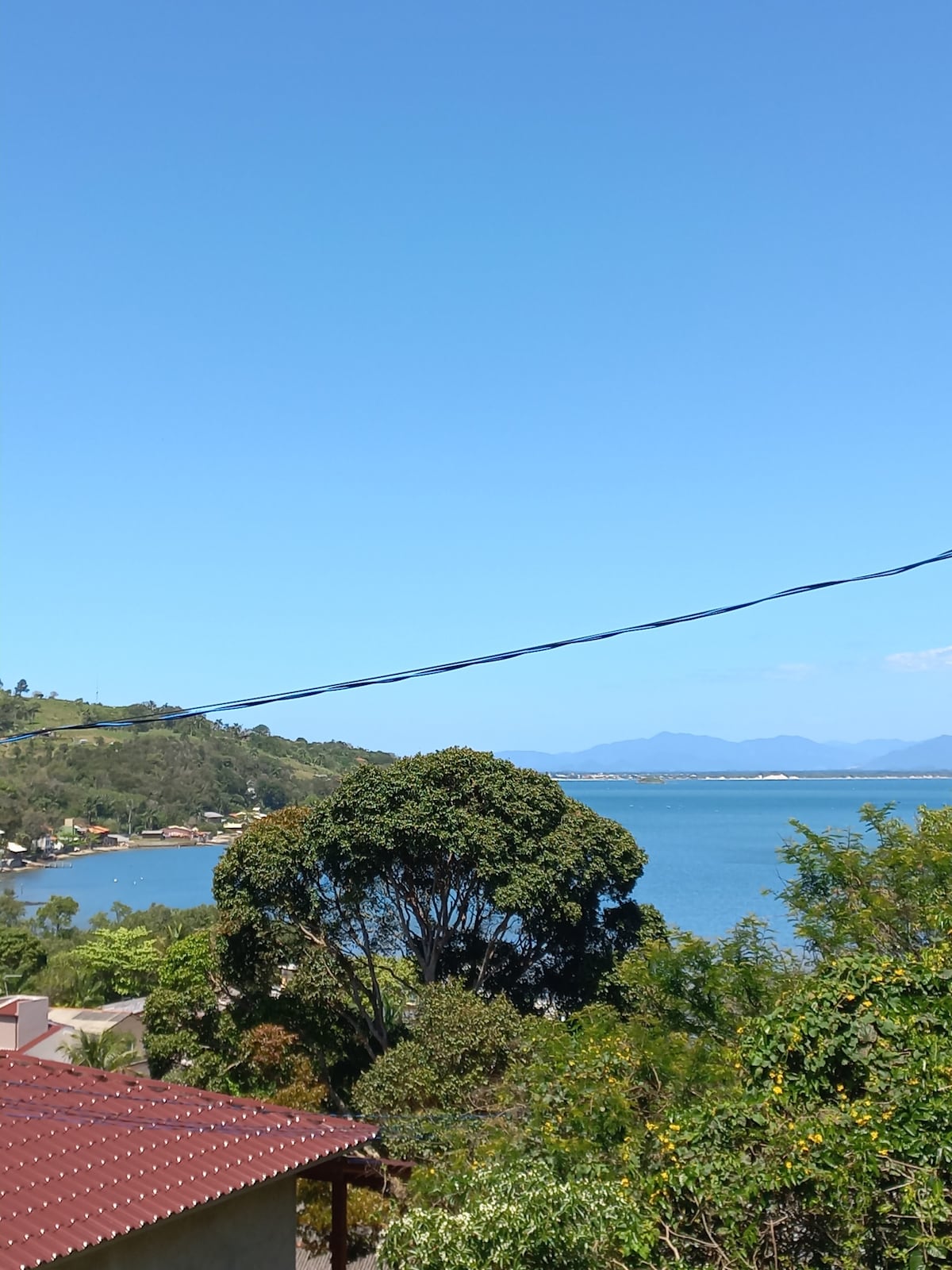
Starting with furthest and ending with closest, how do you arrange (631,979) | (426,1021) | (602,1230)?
(426,1021) < (631,979) < (602,1230)

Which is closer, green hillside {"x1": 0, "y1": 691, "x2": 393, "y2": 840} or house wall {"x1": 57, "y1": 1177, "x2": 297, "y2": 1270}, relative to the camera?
house wall {"x1": 57, "y1": 1177, "x2": 297, "y2": 1270}

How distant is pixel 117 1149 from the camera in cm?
608

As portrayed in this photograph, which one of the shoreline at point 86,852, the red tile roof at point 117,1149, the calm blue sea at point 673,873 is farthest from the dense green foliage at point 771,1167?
the shoreline at point 86,852

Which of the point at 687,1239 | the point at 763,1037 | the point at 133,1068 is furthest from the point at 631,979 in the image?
the point at 133,1068

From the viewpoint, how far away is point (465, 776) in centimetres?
1941

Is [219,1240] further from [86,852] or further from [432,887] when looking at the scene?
[86,852]

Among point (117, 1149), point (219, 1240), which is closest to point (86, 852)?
point (219, 1240)

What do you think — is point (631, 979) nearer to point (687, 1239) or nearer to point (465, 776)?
point (687, 1239)

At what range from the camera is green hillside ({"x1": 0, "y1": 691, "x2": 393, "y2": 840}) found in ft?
382

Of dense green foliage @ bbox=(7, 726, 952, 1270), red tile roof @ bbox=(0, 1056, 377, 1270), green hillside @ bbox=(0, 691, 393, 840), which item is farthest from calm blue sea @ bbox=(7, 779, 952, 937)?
red tile roof @ bbox=(0, 1056, 377, 1270)

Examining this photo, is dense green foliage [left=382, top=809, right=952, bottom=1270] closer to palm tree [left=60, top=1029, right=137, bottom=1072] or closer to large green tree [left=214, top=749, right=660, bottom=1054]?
large green tree [left=214, top=749, right=660, bottom=1054]

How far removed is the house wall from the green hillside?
108 m

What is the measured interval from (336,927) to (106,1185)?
14168 mm

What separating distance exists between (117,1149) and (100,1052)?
1767cm
